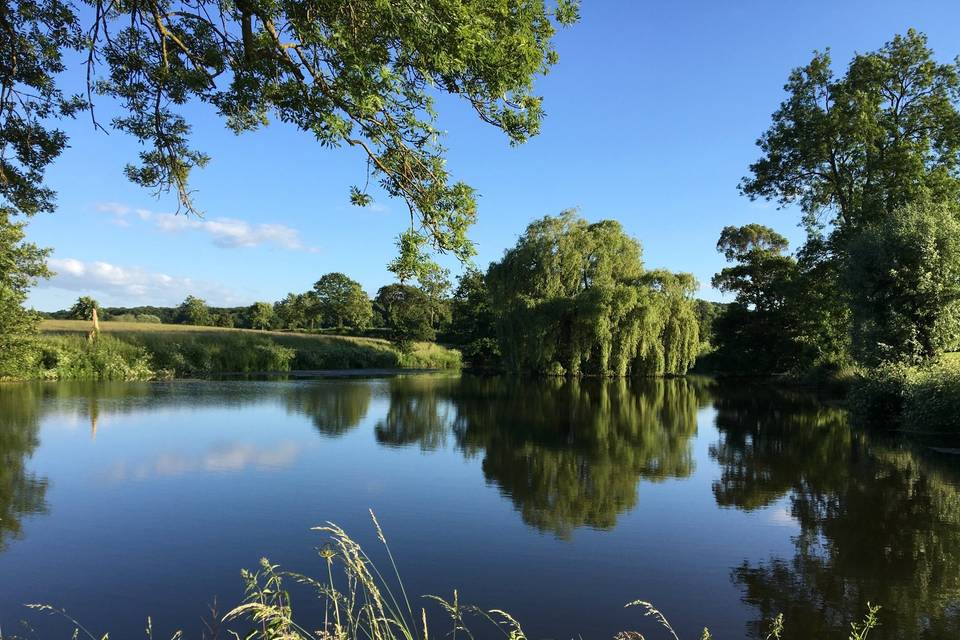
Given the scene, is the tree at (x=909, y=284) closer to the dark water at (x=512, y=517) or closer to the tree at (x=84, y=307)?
the dark water at (x=512, y=517)

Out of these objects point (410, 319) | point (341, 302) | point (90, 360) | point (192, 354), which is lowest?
point (90, 360)

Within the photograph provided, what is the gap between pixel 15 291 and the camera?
25.4 m

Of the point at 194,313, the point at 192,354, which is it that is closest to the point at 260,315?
the point at 194,313

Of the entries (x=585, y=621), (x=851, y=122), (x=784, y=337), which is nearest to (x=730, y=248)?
(x=784, y=337)

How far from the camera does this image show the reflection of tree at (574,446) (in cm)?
884

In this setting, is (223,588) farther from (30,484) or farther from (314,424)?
(314,424)

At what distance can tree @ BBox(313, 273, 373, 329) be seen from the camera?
240 ft

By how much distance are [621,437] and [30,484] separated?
11623 mm

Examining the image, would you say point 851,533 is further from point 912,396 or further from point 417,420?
point 417,420

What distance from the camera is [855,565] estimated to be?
20.7ft

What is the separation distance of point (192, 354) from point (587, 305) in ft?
77.0

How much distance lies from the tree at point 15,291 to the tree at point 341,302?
1802 inches

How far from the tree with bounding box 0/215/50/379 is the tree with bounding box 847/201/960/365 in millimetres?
30837

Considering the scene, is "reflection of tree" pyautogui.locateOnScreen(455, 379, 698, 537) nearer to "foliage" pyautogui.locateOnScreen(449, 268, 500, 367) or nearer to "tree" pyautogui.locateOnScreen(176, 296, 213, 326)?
"foliage" pyautogui.locateOnScreen(449, 268, 500, 367)
